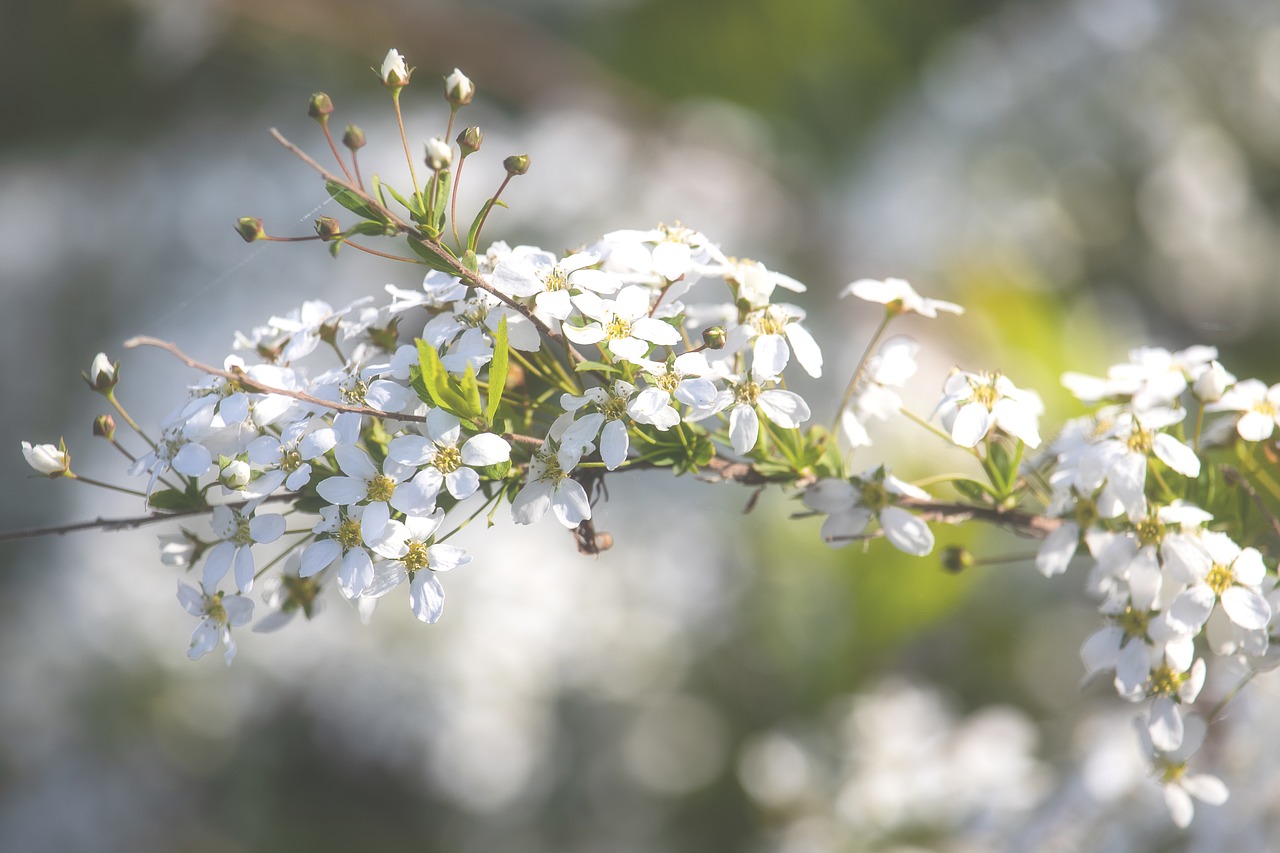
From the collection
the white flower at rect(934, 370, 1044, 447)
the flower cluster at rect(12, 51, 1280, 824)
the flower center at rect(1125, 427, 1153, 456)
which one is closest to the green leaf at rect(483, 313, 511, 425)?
the flower cluster at rect(12, 51, 1280, 824)

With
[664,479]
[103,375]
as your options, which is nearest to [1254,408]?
[103,375]

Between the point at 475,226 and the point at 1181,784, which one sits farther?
the point at 1181,784

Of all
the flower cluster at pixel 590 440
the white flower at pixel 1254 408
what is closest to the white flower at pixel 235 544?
the flower cluster at pixel 590 440

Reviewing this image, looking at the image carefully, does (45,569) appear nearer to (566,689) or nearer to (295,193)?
(295,193)

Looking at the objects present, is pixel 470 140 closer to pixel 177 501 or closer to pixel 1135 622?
pixel 177 501

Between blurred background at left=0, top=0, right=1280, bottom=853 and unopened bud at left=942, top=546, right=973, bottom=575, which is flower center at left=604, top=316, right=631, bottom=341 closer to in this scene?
unopened bud at left=942, top=546, right=973, bottom=575
